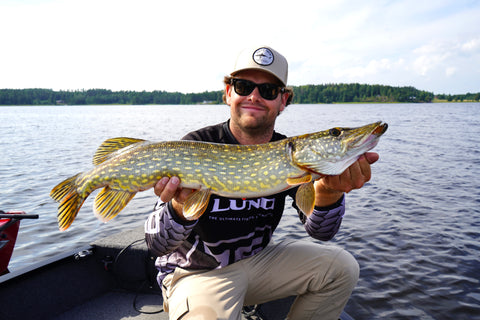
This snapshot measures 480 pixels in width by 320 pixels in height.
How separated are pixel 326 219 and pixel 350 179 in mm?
494

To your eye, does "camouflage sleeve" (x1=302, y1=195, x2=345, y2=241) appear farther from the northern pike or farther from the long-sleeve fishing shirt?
the northern pike

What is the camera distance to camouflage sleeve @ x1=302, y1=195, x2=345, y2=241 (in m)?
2.63

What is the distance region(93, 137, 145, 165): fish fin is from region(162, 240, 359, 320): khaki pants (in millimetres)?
1031

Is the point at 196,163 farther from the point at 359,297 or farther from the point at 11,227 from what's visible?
the point at 359,297

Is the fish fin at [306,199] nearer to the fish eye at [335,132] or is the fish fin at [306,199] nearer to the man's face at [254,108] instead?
the fish eye at [335,132]

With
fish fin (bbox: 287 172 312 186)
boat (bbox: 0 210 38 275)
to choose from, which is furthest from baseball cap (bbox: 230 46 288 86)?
boat (bbox: 0 210 38 275)

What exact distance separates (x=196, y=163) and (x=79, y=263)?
6.26ft

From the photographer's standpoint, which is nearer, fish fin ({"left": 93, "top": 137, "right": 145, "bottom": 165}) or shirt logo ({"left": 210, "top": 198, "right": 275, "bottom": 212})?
fish fin ({"left": 93, "top": 137, "right": 145, "bottom": 165})

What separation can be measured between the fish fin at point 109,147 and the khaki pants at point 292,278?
103 centimetres

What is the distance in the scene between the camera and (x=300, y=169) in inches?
92.7

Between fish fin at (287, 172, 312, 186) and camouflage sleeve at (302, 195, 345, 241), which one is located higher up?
fish fin at (287, 172, 312, 186)

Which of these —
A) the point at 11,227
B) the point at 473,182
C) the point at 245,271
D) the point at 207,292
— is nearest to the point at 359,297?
the point at 245,271

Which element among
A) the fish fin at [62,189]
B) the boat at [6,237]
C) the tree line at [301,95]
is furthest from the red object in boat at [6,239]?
the tree line at [301,95]

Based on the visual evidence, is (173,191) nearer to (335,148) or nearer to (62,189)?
(62,189)
